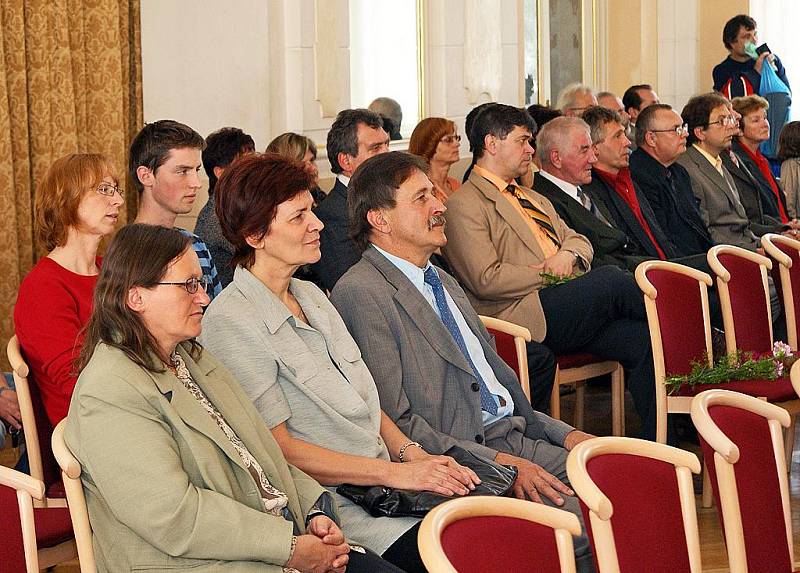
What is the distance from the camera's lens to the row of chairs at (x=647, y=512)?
1.96 m

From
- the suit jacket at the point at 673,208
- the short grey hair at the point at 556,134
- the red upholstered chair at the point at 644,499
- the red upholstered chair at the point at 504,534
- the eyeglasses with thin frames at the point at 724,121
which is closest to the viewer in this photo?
the red upholstered chair at the point at 504,534

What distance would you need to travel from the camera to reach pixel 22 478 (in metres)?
2.42

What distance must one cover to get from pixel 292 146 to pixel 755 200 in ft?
9.43

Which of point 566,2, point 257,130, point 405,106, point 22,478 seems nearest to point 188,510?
point 22,478

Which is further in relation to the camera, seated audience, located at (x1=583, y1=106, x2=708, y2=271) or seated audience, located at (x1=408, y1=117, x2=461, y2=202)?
seated audience, located at (x1=408, y1=117, x2=461, y2=202)

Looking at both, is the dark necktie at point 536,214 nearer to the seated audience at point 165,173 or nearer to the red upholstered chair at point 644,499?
the seated audience at point 165,173

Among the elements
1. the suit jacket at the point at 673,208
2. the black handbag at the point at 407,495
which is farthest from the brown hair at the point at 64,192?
the suit jacket at the point at 673,208

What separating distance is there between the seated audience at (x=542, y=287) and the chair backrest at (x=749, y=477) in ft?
6.23

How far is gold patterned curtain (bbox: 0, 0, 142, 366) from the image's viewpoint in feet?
16.5

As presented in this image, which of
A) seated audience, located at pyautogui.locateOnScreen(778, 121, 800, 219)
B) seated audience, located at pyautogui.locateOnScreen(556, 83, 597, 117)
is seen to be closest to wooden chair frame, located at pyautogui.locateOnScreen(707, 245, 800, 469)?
seated audience, located at pyautogui.locateOnScreen(778, 121, 800, 219)

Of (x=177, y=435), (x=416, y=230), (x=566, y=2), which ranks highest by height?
(x=566, y=2)

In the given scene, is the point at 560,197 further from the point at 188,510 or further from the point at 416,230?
the point at 188,510

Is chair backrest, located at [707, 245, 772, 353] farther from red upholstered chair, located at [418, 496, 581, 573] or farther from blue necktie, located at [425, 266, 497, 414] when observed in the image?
red upholstered chair, located at [418, 496, 581, 573]

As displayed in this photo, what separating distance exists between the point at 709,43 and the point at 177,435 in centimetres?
1025
